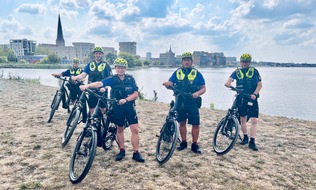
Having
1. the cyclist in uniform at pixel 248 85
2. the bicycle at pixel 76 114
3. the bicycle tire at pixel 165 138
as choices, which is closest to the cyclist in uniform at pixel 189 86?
the bicycle tire at pixel 165 138

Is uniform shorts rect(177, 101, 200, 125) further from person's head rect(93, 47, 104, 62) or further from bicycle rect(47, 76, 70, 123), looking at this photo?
bicycle rect(47, 76, 70, 123)

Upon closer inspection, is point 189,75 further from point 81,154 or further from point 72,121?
point 72,121

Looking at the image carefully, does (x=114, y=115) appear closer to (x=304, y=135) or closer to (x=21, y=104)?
(x=304, y=135)

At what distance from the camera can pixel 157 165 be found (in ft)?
17.3

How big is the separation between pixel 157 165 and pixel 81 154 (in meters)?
1.66

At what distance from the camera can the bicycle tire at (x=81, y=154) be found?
4367mm

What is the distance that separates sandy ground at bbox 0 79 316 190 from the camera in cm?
448

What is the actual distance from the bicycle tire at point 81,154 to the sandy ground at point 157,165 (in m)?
0.18

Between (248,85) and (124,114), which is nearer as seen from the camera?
(124,114)

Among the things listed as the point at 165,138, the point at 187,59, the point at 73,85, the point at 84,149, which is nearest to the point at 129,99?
the point at 84,149

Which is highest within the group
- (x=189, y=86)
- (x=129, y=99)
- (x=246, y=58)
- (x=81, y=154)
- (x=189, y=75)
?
(x=246, y=58)

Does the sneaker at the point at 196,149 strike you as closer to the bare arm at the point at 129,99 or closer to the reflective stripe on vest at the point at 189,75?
the reflective stripe on vest at the point at 189,75

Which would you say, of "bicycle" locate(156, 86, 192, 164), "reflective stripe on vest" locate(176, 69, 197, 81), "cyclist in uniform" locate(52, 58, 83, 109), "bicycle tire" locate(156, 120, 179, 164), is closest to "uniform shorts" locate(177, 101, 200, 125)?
"bicycle" locate(156, 86, 192, 164)

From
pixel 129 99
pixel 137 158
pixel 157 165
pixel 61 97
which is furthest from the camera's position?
pixel 61 97
